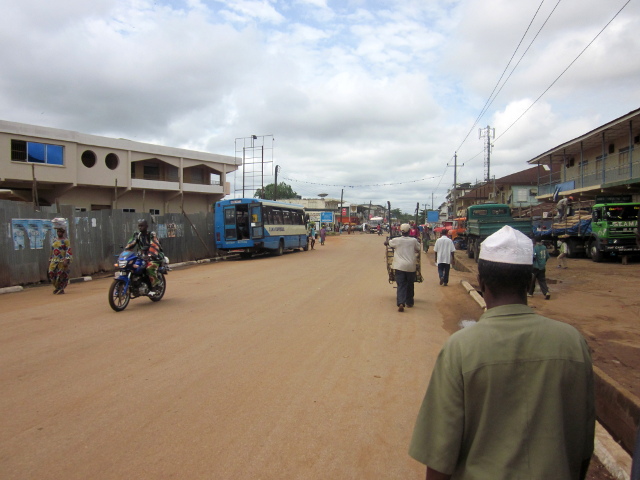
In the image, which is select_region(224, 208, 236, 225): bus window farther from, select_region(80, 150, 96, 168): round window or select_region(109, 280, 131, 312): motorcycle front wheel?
select_region(109, 280, 131, 312): motorcycle front wheel

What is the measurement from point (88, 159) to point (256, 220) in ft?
45.4

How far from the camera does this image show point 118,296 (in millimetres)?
8344

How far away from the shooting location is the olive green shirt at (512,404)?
164cm

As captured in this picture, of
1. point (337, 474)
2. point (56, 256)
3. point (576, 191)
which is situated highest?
point (576, 191)

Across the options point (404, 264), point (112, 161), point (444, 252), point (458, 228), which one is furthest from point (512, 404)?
point (112, 161)

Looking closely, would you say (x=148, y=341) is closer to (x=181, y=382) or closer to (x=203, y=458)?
(x=181, y=382)

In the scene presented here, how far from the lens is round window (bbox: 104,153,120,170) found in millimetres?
29617

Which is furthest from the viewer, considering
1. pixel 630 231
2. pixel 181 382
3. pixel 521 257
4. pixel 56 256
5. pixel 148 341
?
pixel 630 231

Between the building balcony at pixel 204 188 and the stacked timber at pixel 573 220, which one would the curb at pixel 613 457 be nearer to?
the stacked timber at pixel 573 220

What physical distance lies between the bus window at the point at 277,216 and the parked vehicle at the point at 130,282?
48.5 ft

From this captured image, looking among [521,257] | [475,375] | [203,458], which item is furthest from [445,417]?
[203,458]

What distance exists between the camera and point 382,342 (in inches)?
258

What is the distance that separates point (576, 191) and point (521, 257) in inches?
1236

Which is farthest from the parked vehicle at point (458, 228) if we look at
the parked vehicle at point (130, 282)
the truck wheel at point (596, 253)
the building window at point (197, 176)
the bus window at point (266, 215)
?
the parked vehicle at point (130, 282)
